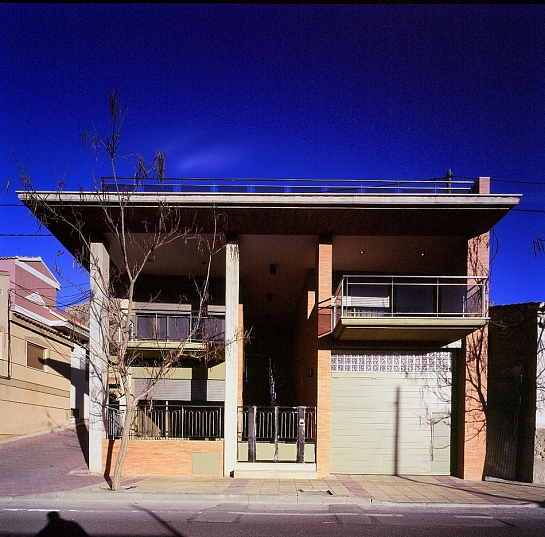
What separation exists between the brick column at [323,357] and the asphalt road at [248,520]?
291 centimetres

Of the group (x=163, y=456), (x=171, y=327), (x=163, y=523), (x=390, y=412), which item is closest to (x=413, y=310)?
(x=390, y=412)

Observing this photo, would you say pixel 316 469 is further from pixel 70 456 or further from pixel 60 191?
pixel 60 191

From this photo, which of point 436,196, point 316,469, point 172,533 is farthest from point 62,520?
point 436,196

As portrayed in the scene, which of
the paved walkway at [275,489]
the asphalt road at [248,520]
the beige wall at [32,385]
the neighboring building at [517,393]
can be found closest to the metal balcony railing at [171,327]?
the beige wall at [32,385]

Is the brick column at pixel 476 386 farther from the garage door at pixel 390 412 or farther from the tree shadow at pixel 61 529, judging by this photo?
the tree shadow at pixel 61 529

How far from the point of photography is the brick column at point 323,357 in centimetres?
1178

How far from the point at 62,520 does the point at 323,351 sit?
22.9 ft

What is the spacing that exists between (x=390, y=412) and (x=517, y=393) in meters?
3.16

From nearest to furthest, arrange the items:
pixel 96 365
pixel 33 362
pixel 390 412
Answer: pixel 96 365, pixel 390 412, pixel 33 362

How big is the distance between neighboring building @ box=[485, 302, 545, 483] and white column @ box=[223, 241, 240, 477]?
6473 mm

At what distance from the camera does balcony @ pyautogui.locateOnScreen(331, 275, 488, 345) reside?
1112cm

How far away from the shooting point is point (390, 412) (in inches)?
491

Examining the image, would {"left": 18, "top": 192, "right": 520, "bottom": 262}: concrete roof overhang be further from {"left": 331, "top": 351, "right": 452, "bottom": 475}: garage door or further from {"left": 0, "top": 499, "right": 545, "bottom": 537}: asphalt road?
{"left": 0, "top": 499, "right": 545, "bottom": 537}: asphalt road

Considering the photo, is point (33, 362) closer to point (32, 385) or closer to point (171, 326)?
point (32, 385)
